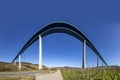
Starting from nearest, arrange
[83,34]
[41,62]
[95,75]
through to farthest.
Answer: [95,75] → [41,62] → [83,34]

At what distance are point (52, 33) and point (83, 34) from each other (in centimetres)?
870

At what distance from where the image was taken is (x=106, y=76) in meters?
28.6

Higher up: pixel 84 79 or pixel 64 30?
pixel 64 30

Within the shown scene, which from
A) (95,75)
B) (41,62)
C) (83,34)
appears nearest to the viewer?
(95,75)

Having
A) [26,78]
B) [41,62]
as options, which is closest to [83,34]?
[41,62]

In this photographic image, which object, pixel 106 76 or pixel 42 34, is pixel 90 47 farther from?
pixel 106 76

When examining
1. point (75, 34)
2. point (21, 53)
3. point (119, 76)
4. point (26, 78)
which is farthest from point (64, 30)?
point (119, 76)

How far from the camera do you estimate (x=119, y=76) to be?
27156 millimetres

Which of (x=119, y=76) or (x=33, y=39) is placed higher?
(x=33, y=39)

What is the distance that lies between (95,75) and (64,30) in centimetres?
4539

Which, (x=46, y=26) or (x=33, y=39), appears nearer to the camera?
(x=46, y=26)

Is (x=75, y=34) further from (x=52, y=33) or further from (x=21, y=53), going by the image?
(x=21, y=53)

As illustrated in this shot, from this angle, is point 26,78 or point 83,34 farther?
point 83,34

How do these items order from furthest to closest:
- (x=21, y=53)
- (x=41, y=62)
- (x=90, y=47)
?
(x=21, y=53)
(x=90, y=47)
(x=41, y=62)
